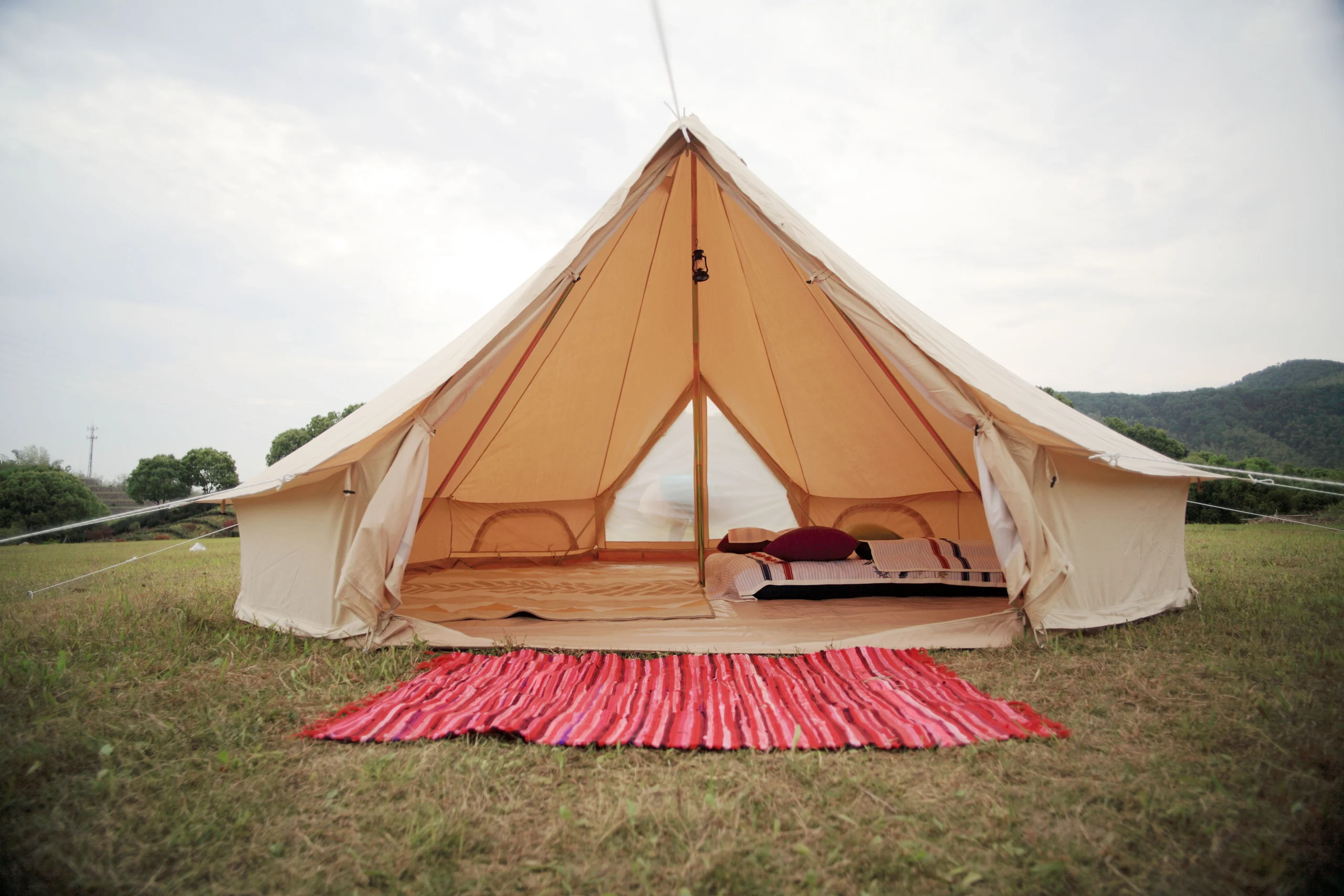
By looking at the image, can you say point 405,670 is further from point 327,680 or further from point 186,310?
point 186,310

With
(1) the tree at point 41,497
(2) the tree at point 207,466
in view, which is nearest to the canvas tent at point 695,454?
(1) the tree at point 41,497

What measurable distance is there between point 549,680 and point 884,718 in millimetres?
1087

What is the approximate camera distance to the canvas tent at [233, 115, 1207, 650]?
250 centimetres

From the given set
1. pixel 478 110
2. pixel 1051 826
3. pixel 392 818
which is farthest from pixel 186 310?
pixel 1051 826

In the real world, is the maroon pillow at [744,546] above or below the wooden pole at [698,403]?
below

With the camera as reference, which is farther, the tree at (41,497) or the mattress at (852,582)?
the mattress at (852,582)

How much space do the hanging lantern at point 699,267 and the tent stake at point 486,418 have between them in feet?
2.73

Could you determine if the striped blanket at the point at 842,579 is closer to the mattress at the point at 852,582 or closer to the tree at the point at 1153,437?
the mattress at the point at 852,582

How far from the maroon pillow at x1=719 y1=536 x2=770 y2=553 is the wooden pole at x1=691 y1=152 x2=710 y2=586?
195 millimetres

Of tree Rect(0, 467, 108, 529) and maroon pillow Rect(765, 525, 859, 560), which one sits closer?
tree Rect(0, 467, 108, 529)

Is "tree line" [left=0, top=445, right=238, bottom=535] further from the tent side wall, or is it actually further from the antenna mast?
the tent side wall

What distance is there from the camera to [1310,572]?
340 cm

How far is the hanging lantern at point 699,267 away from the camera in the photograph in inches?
150

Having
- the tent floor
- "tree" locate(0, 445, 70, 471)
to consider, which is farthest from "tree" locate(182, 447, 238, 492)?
the tent floor
